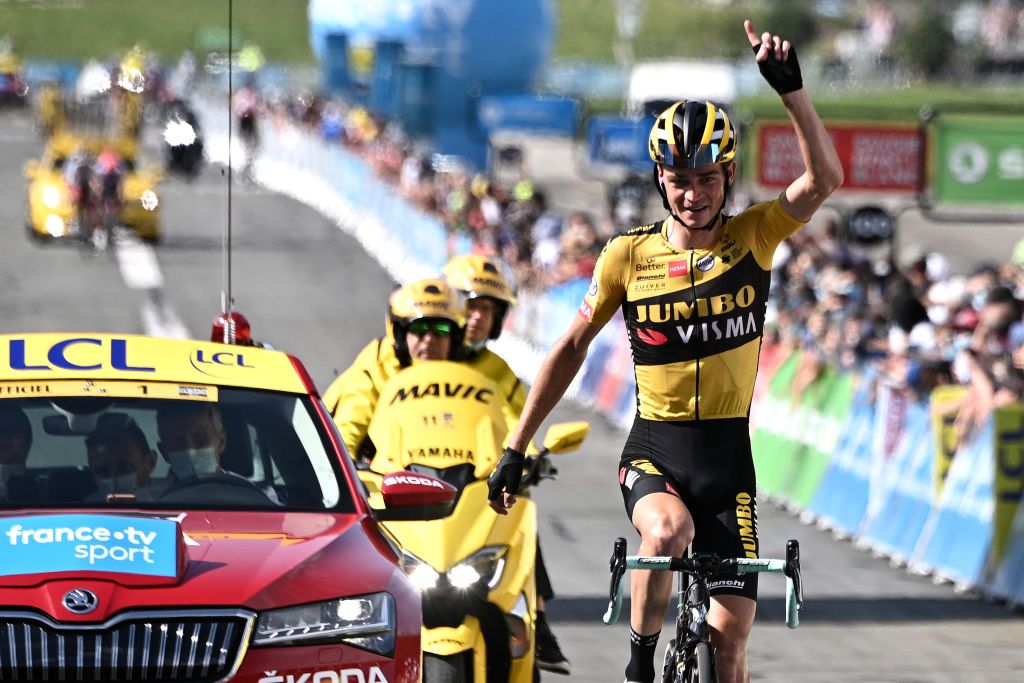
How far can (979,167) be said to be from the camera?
26141mm

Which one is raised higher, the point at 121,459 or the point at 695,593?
the point at 121,459

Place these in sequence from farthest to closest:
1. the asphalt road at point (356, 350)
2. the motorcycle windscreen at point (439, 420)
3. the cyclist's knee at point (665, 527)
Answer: the asphalt road at point (356, 350), the motorcycle windscreen at point (439, 420), the cyclist's knee at point (665, 527)

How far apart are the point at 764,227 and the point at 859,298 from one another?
13.2 meters

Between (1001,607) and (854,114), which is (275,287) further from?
(854,114)

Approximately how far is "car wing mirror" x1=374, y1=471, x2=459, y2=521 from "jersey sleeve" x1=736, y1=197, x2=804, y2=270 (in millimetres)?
1264

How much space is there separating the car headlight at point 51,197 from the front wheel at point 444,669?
2953cm

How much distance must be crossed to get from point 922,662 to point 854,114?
201 feet

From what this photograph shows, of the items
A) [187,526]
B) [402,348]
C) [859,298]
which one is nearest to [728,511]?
[187,526]

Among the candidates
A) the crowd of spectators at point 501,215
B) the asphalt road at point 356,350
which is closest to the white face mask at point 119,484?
A: the asphalt road at point 356,350

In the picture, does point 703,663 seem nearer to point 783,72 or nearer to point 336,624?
point 336,624

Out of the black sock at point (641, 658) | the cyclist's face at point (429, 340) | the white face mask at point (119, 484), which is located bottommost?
the black sock at point (641, 658)

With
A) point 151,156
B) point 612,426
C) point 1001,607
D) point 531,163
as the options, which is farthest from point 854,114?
point 1001,607

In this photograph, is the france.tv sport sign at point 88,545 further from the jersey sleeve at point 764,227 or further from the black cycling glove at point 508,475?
the jersey sleeve at point 764,227

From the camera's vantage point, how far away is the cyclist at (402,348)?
9.00m
